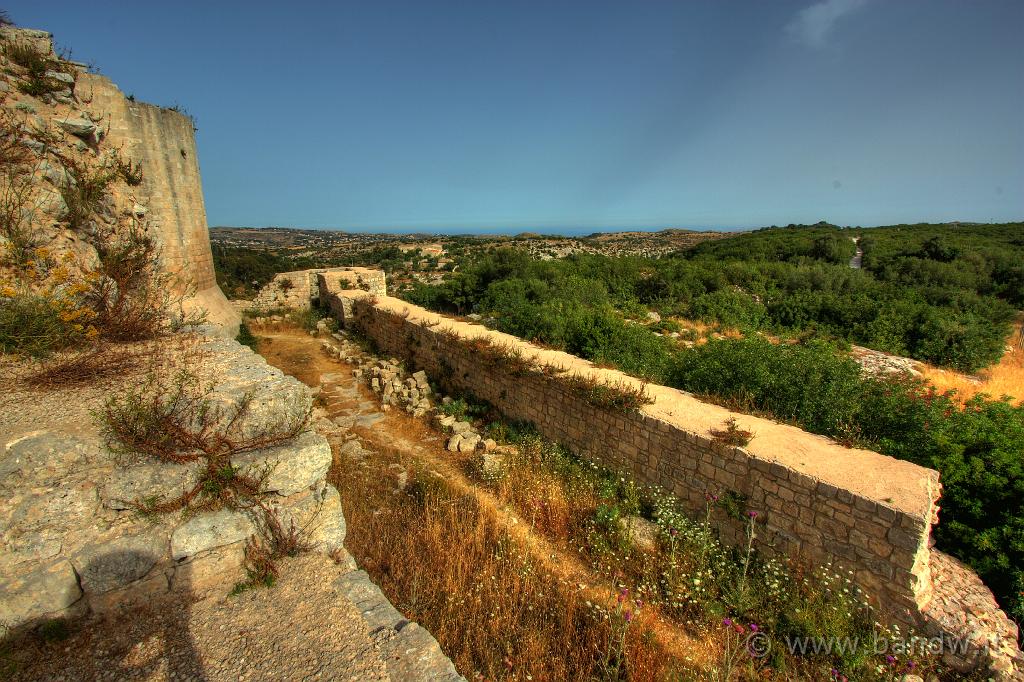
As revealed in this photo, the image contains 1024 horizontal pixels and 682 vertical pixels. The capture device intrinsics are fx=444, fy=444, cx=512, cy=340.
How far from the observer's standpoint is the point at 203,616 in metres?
2.47

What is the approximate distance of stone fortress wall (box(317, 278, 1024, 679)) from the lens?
3.36 metres

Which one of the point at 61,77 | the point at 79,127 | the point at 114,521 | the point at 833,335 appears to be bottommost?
the point at 833,335

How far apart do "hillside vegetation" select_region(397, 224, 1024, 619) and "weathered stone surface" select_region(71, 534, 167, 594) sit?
5.36 metres

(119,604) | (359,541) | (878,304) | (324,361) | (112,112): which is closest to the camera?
(119,604)

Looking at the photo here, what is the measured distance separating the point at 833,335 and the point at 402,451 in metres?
11.6

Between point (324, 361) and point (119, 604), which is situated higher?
point (119, 604)

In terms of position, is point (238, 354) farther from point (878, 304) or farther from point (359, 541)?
point (878, 304)

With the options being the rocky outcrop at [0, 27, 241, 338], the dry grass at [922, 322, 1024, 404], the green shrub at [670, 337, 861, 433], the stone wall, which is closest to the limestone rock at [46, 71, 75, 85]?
the rocky outcrop at [0, 27, 241, 338]

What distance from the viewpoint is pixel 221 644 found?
7.54ft

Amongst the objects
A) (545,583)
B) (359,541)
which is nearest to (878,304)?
(545,583)

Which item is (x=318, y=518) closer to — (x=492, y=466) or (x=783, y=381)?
(x=492, y=466)

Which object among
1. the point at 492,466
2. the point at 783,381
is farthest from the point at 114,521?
the point at 783,381

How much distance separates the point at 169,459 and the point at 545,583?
294cm

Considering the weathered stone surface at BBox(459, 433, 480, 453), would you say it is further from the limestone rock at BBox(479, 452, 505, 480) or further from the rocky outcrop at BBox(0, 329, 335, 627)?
the rocky outcrop at BBox(0, 329, 335, 627)
